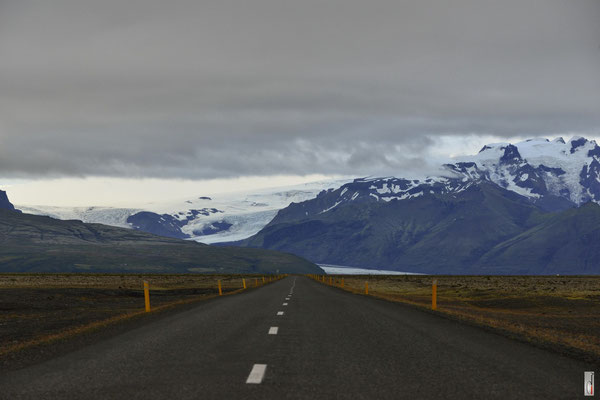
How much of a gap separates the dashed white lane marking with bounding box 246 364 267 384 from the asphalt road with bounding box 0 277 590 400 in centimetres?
2

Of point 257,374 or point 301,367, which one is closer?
point 257,374

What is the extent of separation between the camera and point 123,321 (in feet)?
72.8

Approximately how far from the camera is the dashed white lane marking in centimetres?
988

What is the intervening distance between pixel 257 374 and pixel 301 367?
1.11 metres

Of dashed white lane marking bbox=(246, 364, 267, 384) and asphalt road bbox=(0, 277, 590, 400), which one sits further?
dashed white lane marking bbox=(246, 364, 267, 384)

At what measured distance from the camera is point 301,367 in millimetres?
11211

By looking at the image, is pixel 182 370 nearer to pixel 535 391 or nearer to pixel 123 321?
pixel 535 391

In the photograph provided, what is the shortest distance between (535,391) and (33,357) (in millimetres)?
9821

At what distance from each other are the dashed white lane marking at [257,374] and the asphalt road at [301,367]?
0.6 inches

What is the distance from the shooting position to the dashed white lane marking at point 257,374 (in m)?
9.88

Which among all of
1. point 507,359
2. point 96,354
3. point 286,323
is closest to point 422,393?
point 507,359

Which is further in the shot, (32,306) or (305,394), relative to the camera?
(32,306)

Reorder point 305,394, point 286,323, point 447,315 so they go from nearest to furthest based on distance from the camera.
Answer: point 305,394 → point 286,323 → point 447,315

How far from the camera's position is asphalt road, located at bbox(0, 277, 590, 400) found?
9180 mm
